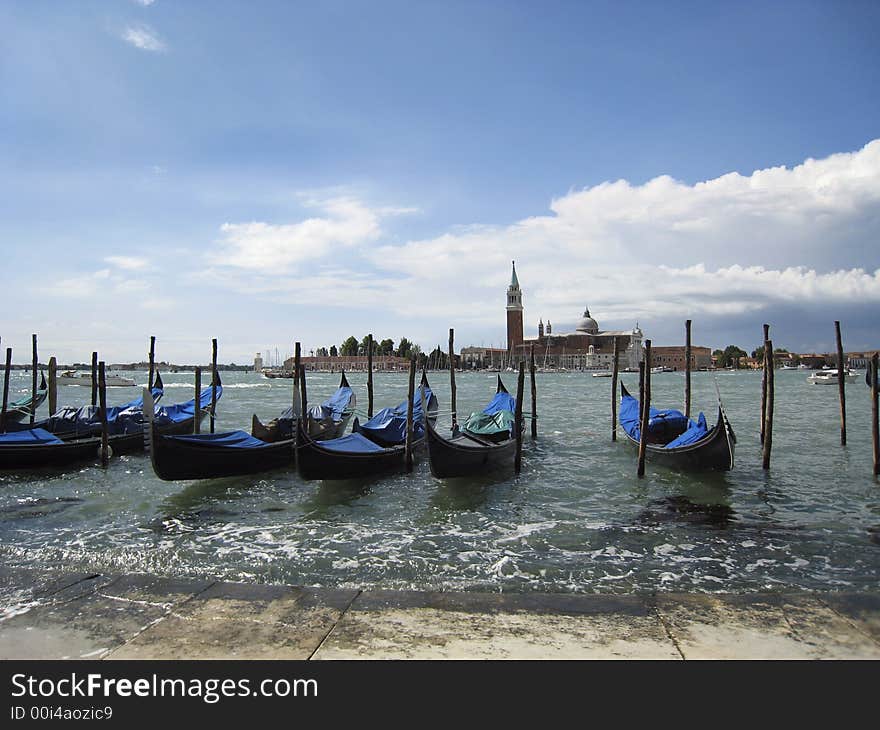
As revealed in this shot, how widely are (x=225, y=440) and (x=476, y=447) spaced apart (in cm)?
350

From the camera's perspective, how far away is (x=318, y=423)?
11.1 metres

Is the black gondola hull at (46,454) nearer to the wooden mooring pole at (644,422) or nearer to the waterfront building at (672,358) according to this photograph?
the wooden mooring pole at (644,422)

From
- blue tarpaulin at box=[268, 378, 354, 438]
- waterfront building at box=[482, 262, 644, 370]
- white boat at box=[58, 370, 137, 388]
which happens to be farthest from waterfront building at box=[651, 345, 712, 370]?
blue tarpaulin at box=[268, 378, 354, 438]

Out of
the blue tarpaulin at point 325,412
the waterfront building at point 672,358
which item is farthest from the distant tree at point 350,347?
the blue tarpaulin at point 325,412

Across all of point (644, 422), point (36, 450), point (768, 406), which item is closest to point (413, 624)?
point (644, 422)

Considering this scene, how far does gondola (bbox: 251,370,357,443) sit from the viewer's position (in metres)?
9.98

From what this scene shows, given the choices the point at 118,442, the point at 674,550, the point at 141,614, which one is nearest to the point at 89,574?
the point at 141,614

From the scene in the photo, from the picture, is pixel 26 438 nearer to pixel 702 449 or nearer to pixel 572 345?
pixel 702 449

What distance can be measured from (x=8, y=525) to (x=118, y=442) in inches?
184

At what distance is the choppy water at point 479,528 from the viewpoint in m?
4.60

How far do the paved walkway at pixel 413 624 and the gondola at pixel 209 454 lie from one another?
12.0 ft
